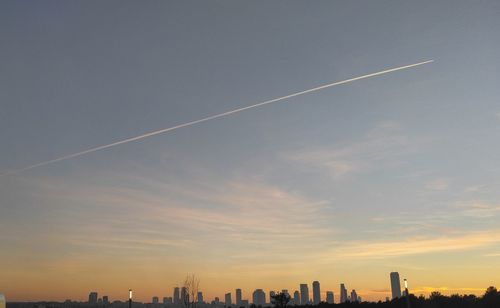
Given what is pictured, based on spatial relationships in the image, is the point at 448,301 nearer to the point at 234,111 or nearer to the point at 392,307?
the point at 392,307

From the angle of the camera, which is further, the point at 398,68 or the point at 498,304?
the point at 498,304

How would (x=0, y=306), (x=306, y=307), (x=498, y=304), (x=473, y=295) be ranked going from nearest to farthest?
(x=0, y=306), (x=498, y=304), (x=473, y=295), (x=306, y=307)

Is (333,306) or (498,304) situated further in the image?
(333,306)

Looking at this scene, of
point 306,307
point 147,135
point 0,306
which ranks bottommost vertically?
point 306,307

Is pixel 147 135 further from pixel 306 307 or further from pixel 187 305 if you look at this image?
pixel 306 307

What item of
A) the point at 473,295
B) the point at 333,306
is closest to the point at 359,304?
the point at 333,306

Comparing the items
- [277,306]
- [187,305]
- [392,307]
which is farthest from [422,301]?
[187,305]

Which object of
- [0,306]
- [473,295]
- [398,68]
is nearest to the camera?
[0,306]

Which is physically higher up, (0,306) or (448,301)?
(0,306)

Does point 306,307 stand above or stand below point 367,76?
below
